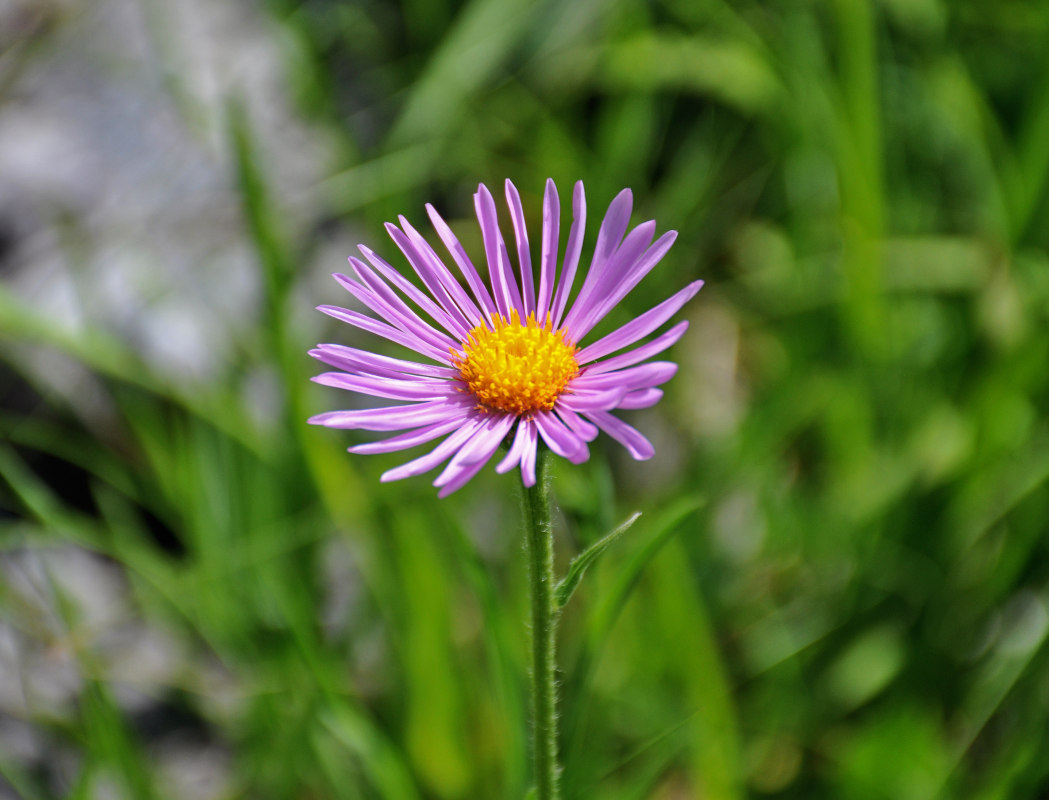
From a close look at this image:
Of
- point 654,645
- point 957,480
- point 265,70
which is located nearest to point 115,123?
point 265,70

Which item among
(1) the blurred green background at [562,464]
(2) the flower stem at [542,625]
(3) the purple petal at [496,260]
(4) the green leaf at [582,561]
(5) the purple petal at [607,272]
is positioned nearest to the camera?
(4) the green leaf at [582,561]

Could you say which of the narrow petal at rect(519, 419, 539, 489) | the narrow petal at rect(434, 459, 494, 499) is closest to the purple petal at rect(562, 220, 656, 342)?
the narrow petal at rect(519, 419, 539, 489)

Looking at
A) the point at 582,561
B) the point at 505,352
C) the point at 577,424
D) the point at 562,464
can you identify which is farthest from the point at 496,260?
the point at 562,464

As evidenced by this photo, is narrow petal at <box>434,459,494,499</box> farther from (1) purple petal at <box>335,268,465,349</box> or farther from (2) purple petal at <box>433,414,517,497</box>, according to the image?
(1) purple petal at <box>335,268,465,349</box>

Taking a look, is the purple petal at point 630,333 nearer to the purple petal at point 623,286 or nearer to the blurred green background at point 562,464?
the purple petal at point 623,286

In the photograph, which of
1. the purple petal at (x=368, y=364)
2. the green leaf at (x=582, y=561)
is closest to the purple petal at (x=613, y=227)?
the purple petal at (x=368, y=364)

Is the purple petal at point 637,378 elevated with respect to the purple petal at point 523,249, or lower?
lower

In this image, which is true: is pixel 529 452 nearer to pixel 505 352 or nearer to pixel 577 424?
pixel 577 424
